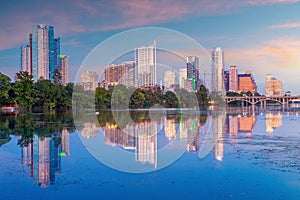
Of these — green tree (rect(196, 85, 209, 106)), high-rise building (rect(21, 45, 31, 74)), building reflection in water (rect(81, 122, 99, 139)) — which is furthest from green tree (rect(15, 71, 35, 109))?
high-rise building (rect(21, 45, 31, 74))

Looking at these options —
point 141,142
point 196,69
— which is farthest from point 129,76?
point 141,142

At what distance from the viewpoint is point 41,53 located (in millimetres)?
165375

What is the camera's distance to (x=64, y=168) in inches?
390

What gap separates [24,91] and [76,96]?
9.37 metres

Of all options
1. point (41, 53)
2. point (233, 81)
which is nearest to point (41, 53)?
point (41, 53)

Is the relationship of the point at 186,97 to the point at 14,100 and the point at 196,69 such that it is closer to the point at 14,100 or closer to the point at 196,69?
the point at 196,69

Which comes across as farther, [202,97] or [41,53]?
[41,53]

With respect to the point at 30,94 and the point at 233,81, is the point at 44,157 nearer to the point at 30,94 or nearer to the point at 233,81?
the point at 30,94

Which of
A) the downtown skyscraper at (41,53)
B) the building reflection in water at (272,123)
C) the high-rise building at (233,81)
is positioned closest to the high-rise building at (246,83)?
the high-rise building at (233,81)

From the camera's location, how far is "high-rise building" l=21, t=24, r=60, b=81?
163 m

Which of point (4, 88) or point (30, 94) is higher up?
point (4, 88)

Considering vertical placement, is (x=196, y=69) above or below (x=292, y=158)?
above

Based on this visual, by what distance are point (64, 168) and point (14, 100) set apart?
47.0 metres

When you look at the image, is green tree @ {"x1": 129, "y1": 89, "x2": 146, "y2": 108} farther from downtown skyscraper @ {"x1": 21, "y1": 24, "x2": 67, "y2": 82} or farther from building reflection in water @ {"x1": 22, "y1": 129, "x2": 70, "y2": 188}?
downtown skyscraper @ {"x1": 21, "y1": 24, "x2": 67, "y2": 82}
